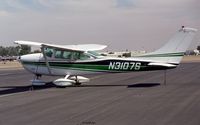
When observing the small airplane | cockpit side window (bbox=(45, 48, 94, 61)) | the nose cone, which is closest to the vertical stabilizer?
the small airplane

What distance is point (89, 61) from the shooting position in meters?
21.2

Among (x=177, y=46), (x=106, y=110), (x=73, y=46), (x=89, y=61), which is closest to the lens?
(x=106, y=110)

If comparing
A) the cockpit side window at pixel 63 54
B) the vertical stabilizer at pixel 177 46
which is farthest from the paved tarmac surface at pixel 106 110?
the cockpit side window at pixel 63 54

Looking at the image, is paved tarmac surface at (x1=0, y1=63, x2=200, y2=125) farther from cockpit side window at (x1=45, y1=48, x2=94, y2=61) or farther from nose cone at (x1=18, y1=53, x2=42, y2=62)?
nose cone at (x1=18, y1=53, x2=42, y2=62)

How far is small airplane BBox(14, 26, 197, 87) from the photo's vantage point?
20125mm

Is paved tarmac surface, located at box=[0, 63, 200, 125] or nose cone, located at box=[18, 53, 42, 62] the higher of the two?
nose cone, located at box=[18, 53, 42, 62]

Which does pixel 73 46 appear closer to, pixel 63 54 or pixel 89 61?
pixel 63 54

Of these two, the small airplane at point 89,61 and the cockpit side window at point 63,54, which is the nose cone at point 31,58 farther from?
the cockpit side window at point 63,54

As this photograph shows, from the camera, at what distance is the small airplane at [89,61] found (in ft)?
66.0

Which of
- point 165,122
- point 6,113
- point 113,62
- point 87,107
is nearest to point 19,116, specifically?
point 6,113

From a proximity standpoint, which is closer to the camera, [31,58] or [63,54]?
[63,54]

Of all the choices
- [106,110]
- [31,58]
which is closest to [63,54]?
[31,58]

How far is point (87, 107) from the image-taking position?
1282 centimetres

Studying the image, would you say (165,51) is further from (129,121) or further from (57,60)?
(129,121)
